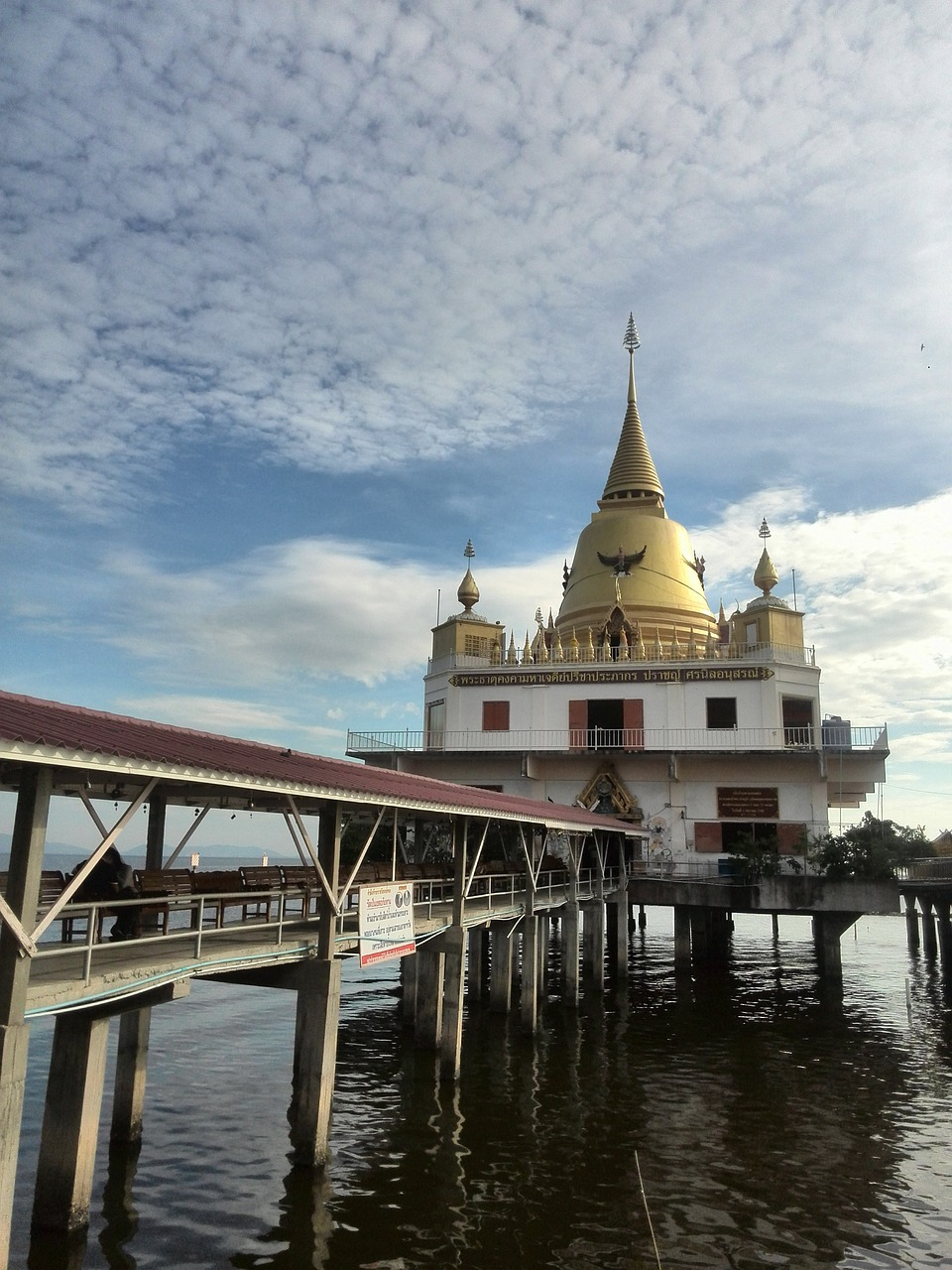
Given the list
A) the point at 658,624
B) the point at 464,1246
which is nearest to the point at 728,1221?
the point at 464,1246

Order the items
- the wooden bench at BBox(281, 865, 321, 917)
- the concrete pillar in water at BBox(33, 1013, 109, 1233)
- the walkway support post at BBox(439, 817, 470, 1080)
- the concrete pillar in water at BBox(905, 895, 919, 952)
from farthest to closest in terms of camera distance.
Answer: the concrete pillar in water at BBox(905, 895, 919, 952) < the walkway support post at BBox(439, 817, 470, 1080) < the wooden bench at BBox(281, 865, 321, 917) < the concrete pillar in water at BBox(33, 1013, 109, 1233)

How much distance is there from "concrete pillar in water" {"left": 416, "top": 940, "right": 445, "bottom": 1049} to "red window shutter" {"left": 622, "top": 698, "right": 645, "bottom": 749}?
2188 centimetres

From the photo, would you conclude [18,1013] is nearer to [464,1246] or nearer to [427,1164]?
[464,1246]

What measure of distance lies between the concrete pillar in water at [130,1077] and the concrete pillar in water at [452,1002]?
581 centimetres

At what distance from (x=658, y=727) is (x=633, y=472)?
2093 centimetres

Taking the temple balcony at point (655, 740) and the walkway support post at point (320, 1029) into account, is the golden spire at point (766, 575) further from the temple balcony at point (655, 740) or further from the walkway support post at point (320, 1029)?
the walkway support post at point (320, 1029)

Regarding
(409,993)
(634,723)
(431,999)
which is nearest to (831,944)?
(634,723)

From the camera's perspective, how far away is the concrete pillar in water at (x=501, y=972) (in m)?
23.8

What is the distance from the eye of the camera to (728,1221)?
1250 centimetres

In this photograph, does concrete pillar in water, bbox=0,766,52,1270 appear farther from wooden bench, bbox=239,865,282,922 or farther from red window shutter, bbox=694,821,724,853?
red window shutter, bbox=694,821,724,853

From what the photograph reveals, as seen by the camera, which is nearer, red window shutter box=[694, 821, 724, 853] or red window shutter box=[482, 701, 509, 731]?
red window shutter box=[694, 821, 724, 853]

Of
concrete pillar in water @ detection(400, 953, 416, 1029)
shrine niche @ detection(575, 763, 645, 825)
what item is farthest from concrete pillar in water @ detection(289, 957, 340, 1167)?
shrine niche @ detection(575, 763, 645, 825)

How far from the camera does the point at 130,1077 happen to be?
14.7 meters

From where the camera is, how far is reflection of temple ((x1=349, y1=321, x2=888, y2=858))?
1556 inches
